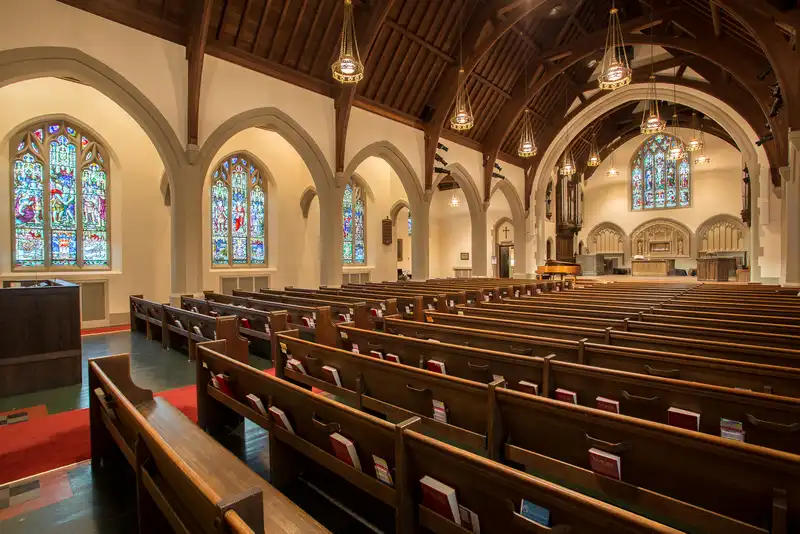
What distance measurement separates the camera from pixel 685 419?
172 centimetres

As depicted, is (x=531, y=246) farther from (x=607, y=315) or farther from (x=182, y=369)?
(x=182, y=369)

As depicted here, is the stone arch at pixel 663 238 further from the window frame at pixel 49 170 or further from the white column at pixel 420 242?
the window frame at pixel 49 170

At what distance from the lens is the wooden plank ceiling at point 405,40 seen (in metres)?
7.03

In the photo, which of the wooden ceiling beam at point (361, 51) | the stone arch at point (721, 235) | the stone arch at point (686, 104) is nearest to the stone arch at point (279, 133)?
the wooden ceiling beam at point (361, 51)

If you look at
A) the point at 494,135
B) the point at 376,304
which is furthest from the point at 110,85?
the point at 494,135

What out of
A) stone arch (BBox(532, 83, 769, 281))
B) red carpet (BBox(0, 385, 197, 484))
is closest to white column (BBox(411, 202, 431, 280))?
stone arch (BBox(532, 83, 769, 281))

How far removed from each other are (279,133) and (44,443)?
277 inches

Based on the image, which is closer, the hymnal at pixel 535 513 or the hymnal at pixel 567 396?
the hymnal at pixel 535 513

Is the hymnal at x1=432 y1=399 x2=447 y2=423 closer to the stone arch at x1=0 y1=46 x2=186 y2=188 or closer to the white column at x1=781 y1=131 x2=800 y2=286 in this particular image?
the stone arch at x1=0 y1=46 x2=186 y2=188

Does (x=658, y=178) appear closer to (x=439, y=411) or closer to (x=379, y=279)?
(x=379, y=279)

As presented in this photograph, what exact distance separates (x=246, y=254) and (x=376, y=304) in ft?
25.1

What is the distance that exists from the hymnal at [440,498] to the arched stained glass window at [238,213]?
1075cm

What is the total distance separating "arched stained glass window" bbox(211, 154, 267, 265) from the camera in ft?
35.7

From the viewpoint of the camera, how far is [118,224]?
9016 mm
